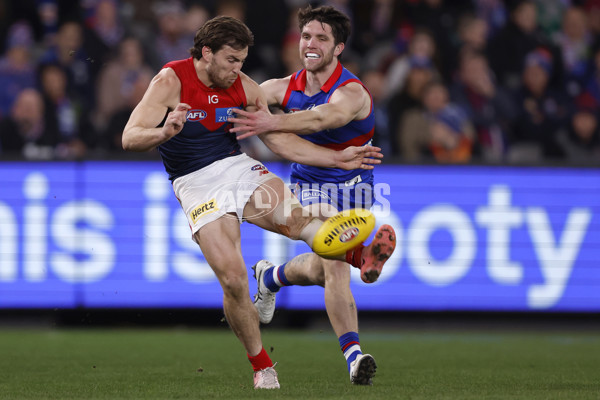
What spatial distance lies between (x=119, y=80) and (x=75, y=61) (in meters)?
0.64

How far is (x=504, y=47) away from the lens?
13758 millimetres

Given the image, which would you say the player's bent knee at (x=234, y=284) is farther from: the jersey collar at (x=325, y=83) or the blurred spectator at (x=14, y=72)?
the blurred spectator at (x=14, y=72)

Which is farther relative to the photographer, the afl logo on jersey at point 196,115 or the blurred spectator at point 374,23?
the blurred spectator at point 374,23

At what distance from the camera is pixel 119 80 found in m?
12.3

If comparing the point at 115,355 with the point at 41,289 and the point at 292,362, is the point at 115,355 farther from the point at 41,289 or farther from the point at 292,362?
the point at 41,289

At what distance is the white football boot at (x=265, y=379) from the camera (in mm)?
6664

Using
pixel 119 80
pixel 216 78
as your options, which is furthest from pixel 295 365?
pixel 119 80

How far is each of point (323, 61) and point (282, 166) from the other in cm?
394

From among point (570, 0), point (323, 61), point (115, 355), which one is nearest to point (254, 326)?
point (323, 61)

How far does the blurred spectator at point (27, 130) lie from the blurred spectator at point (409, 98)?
3.99 meters

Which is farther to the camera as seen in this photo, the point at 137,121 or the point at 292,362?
the point at 292,362

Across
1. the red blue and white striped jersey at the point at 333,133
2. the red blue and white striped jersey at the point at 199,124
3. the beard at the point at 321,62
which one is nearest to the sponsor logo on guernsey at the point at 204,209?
the red blue and white striped jersey at the point at 199,124

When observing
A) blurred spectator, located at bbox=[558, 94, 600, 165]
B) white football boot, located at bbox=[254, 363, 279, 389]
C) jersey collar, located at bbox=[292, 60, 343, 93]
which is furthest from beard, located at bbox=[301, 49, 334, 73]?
blurred spectator, located at bbox=[558, 94, 600, 165]

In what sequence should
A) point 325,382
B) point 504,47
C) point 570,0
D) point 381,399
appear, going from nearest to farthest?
1. point 381,399
2. point 325,382
3. point 504,47
4. point 570,0
